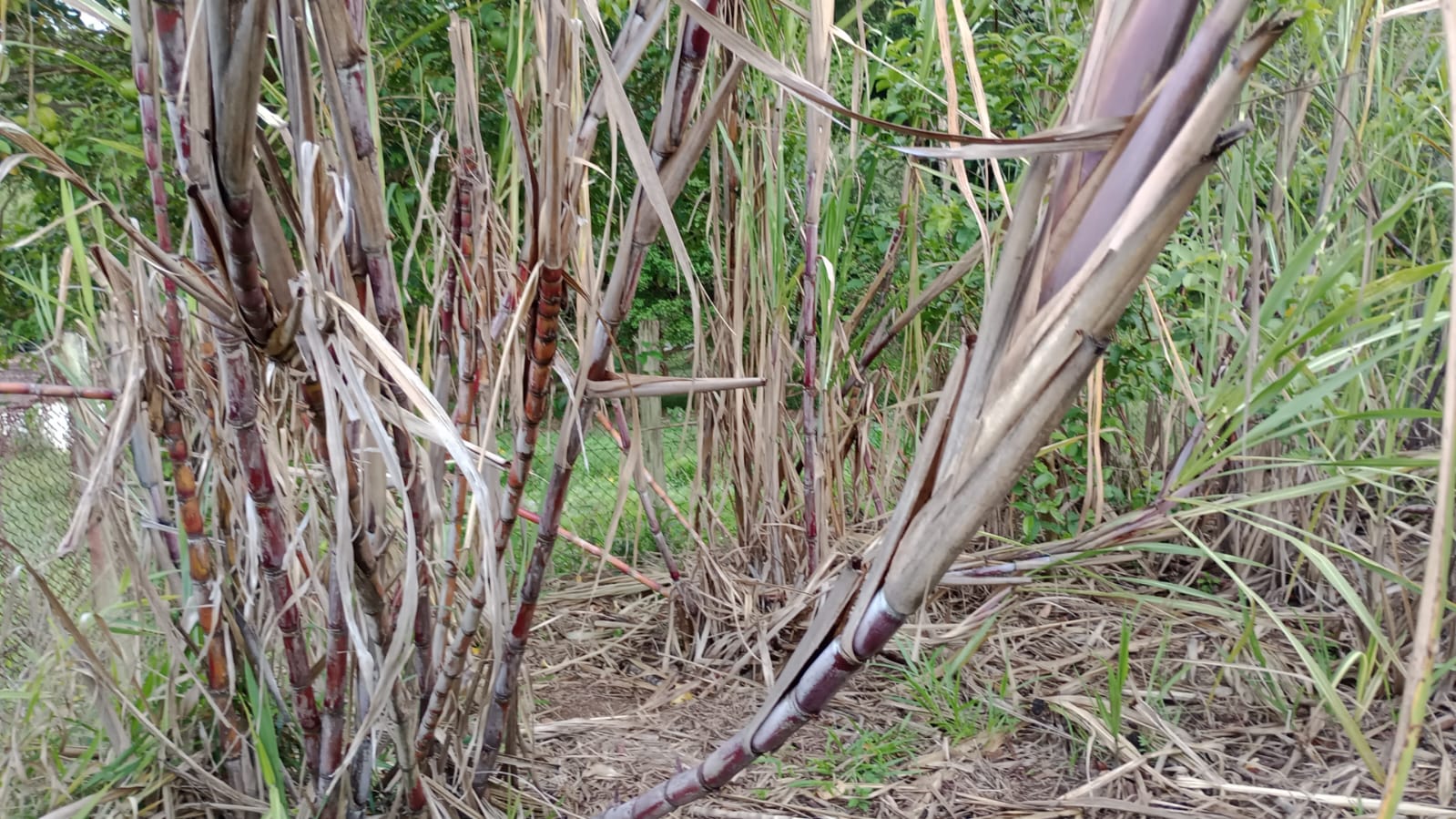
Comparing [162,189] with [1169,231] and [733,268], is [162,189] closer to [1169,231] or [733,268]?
[1169,231]

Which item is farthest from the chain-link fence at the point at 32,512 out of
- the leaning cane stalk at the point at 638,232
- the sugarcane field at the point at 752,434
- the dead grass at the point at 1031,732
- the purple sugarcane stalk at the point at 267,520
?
the dead grass at the point at 1031,732

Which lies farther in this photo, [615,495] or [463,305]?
[615,495]

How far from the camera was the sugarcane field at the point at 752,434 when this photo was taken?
455mm

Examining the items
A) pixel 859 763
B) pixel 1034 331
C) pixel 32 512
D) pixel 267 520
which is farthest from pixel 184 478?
pixel 859 763

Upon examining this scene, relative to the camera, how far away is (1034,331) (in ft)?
1.29

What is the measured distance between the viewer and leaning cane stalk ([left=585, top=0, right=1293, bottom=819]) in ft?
1.10

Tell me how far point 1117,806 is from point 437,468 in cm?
94

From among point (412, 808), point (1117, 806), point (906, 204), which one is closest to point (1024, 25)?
point (906, 204)

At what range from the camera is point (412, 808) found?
91cm

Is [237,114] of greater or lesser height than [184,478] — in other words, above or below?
above

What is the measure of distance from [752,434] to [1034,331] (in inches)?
52.2

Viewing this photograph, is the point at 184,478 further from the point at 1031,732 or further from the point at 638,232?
the point at 1031,732

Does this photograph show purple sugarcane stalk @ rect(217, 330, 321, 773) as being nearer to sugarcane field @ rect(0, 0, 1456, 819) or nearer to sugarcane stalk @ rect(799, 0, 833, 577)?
sugarcane field @ rect(0, 0, 1456, 819)

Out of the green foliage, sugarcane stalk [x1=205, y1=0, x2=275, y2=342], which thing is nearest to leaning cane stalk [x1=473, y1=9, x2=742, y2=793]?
sugarcane stalk [x1=205, y1=0, x2=275, y2=342]
